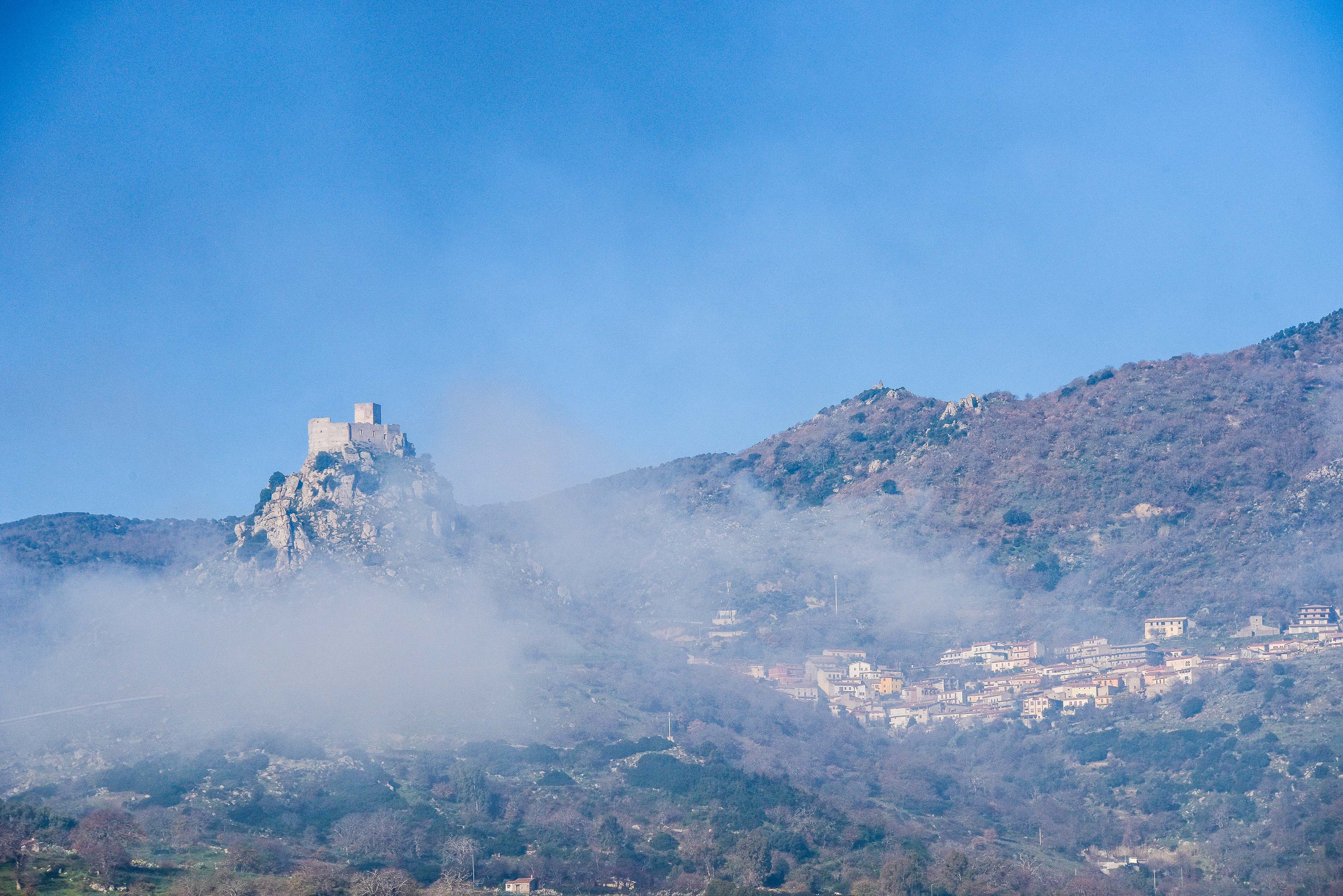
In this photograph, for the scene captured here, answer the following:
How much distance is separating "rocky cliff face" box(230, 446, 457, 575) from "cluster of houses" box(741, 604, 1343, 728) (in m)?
28.0

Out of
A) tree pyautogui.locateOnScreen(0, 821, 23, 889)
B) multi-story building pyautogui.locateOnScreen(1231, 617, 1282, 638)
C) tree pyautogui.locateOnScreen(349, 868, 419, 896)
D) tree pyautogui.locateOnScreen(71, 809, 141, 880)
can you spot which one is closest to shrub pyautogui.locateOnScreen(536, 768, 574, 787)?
tree pyautogui.locateOnScreen(349, 868, 419, 896)

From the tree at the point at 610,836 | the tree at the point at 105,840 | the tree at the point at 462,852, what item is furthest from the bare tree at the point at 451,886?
the tree at the point at 105,840

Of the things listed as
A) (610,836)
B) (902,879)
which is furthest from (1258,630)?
(610,836)

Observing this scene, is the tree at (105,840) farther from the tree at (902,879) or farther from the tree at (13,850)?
the tree at (902,879)

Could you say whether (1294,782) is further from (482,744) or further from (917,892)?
(482,744)

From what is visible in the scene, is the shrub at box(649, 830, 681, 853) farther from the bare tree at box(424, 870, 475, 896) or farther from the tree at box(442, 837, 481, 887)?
the bare tree at box(424, 870, 475, 896)

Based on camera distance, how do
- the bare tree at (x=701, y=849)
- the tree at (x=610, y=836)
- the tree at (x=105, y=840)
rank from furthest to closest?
the tree at (x=610, y=836) → the bare tree at (x=701, y=849) → the tree at (x=105, y=840)

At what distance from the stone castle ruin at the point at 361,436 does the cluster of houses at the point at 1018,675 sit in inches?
1253

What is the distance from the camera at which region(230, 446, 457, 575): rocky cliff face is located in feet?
346

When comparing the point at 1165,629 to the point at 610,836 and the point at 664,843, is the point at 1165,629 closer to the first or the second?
the point at 664,843

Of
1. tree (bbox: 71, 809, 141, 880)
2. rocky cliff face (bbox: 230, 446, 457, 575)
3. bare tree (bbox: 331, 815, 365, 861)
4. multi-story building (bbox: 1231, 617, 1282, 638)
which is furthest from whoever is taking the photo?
rocky cliff face (bbox: 230, 446, 457, 575)

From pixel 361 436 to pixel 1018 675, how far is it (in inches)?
1989

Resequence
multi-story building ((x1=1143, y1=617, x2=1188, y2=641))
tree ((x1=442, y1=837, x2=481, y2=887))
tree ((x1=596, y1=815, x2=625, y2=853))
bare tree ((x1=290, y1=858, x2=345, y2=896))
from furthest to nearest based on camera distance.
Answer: multi-story building ((x1=1143, y1=617, x2=1188, y2=641)) < tree ((x1=596, y1=815, x2=625, y2=853)) < tree ((x1=442, y1=837, x2=481, y2=887)) < bare tree ((x1=290, y1=858, x2=345, y2=896))

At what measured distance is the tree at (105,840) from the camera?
58438 mm
